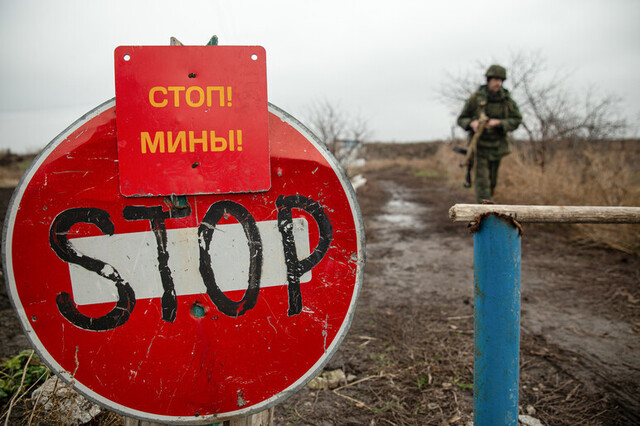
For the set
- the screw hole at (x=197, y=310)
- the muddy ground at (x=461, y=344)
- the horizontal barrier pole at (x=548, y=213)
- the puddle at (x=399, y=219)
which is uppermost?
the horizontal barrier pole at (x=548, y=213)

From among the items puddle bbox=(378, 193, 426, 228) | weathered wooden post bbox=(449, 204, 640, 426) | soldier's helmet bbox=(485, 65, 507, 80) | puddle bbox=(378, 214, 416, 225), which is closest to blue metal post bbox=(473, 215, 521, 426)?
weathered wooden post bbox=(449, 204, 640, 426)

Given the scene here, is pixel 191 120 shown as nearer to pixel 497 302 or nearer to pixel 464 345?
pixel 497 302

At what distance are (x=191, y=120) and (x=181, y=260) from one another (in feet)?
1.13

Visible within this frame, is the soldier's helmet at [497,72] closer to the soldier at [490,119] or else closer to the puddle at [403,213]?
the soldier at [490,119]

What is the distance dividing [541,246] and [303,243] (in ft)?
16.5

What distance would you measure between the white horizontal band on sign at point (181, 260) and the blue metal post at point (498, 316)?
0.56m

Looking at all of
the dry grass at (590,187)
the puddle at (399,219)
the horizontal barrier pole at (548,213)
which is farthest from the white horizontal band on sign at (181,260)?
the puddle at (399,219)

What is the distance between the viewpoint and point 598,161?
17.9ft

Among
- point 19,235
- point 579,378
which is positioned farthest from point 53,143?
point 579,378

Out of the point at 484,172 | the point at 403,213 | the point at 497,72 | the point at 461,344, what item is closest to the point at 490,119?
the point at 497,72

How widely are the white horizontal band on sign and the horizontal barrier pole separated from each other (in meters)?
0.51

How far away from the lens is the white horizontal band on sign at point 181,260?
0.94 meters

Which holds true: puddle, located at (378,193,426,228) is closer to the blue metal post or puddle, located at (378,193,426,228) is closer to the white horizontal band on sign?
the blue metal post

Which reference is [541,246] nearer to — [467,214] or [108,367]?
[467,214]
